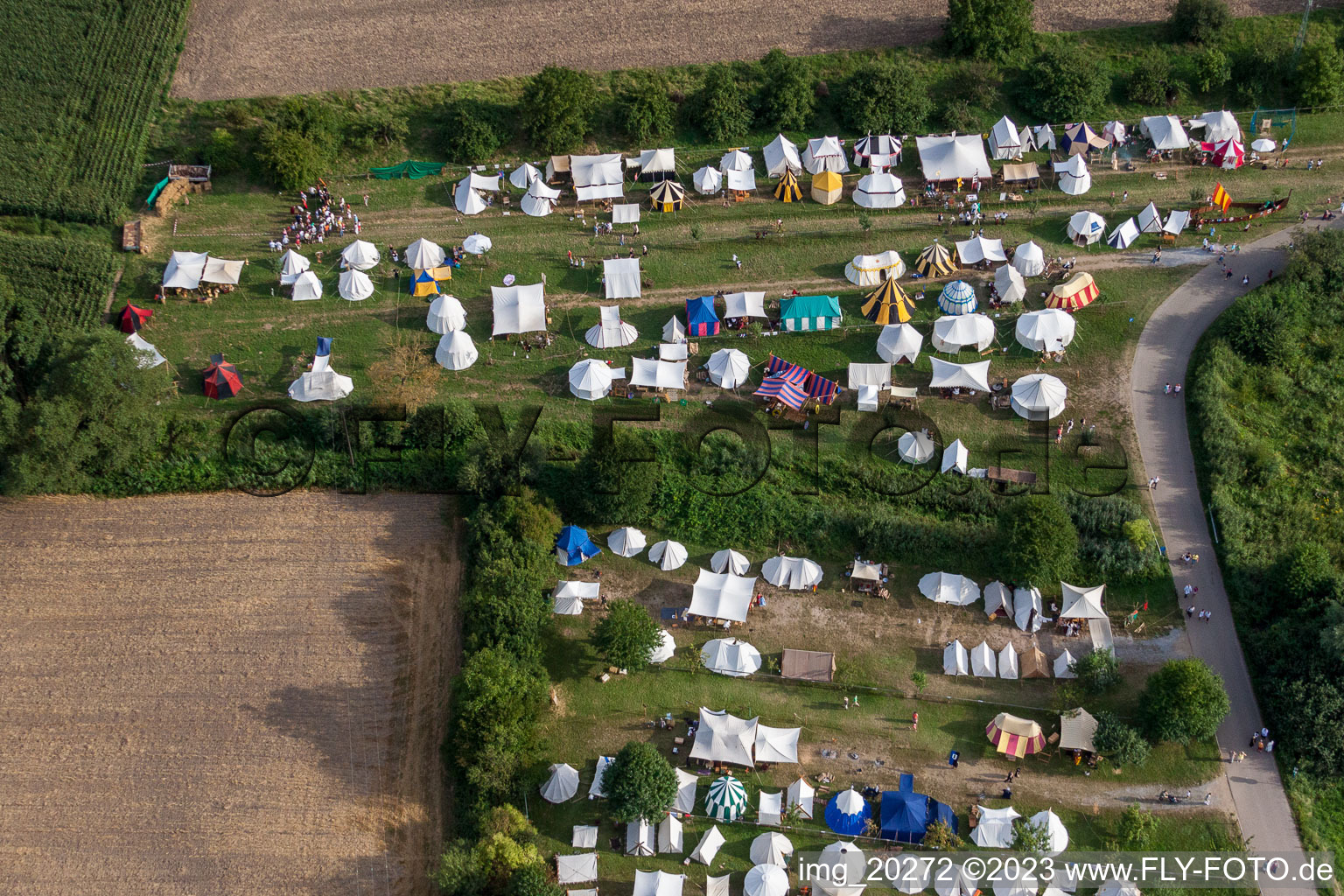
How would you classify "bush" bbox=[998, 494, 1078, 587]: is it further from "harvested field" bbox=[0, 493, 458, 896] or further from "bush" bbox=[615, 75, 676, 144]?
"bush" bbox=[615, 75, 676, 144]

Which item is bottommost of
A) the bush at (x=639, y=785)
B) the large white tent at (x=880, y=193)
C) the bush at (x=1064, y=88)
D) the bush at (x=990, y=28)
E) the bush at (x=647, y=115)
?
the bush at (x=639, y=785)

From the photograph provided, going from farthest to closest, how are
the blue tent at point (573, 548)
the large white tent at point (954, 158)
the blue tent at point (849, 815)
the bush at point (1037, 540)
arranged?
the large white tent at point (954, 158) → the blue tent at point (573, 548) → the bush at point (1037, 540) → the blue tent at point (849, 815)

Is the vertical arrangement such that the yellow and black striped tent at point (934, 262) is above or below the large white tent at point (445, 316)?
above

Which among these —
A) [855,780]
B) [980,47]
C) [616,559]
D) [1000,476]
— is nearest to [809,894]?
[855,780]

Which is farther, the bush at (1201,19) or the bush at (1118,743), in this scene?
the bush at (1201,19)

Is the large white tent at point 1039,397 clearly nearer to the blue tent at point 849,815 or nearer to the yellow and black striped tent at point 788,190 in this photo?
the yellow and black striped tent at point 788,190

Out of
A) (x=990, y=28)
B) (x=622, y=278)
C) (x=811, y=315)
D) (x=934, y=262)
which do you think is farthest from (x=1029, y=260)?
(x=622, y=278)

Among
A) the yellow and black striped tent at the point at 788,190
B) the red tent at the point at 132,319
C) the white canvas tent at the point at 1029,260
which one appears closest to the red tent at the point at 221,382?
the red tent at the point at 132,319
